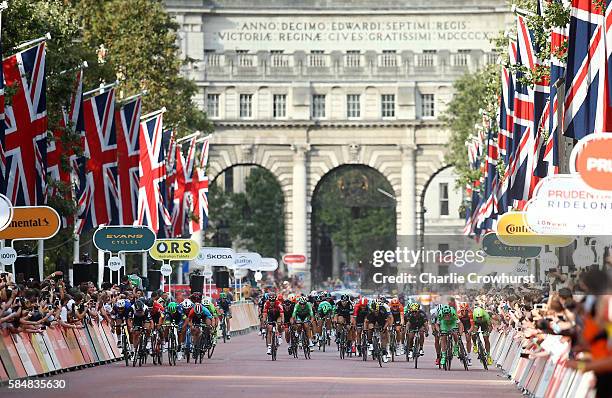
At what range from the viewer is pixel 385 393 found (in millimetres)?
34656

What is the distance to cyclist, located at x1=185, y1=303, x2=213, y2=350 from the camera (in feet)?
159

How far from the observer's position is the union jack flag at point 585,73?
104ft

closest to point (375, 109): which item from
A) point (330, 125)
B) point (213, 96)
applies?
point (330, 125)

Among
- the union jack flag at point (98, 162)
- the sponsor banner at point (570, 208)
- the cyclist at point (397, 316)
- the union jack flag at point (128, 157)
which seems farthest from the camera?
the union jack flag at point (128, 157)

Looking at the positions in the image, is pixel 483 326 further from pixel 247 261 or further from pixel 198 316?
pixel 247 261

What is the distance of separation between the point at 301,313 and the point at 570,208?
26819 millimetres

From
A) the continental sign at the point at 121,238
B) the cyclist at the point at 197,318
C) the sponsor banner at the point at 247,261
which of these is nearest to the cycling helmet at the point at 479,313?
the cyclist at the point at 197,318

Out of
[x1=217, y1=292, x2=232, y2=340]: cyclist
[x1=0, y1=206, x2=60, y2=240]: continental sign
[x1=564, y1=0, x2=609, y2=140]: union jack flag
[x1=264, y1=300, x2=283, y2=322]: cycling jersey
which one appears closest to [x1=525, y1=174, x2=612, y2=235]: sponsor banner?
[x1=564, y1=0, x2=609, y2=140]: union jack flag

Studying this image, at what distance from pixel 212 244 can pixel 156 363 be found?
9656 cm

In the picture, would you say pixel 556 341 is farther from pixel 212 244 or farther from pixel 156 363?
pixel 212 244

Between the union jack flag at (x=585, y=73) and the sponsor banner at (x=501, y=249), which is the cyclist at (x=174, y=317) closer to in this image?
the sponsor banner at (x=501, y=249)

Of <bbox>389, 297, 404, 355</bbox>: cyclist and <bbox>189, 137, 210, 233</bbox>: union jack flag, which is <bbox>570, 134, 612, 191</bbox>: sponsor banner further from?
<bbox>189, 137, 210, 233</bbox>: union jack flag

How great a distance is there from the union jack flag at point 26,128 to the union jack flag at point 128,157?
1372 centimetres

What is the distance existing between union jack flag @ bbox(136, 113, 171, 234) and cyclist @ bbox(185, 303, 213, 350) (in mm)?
16489
